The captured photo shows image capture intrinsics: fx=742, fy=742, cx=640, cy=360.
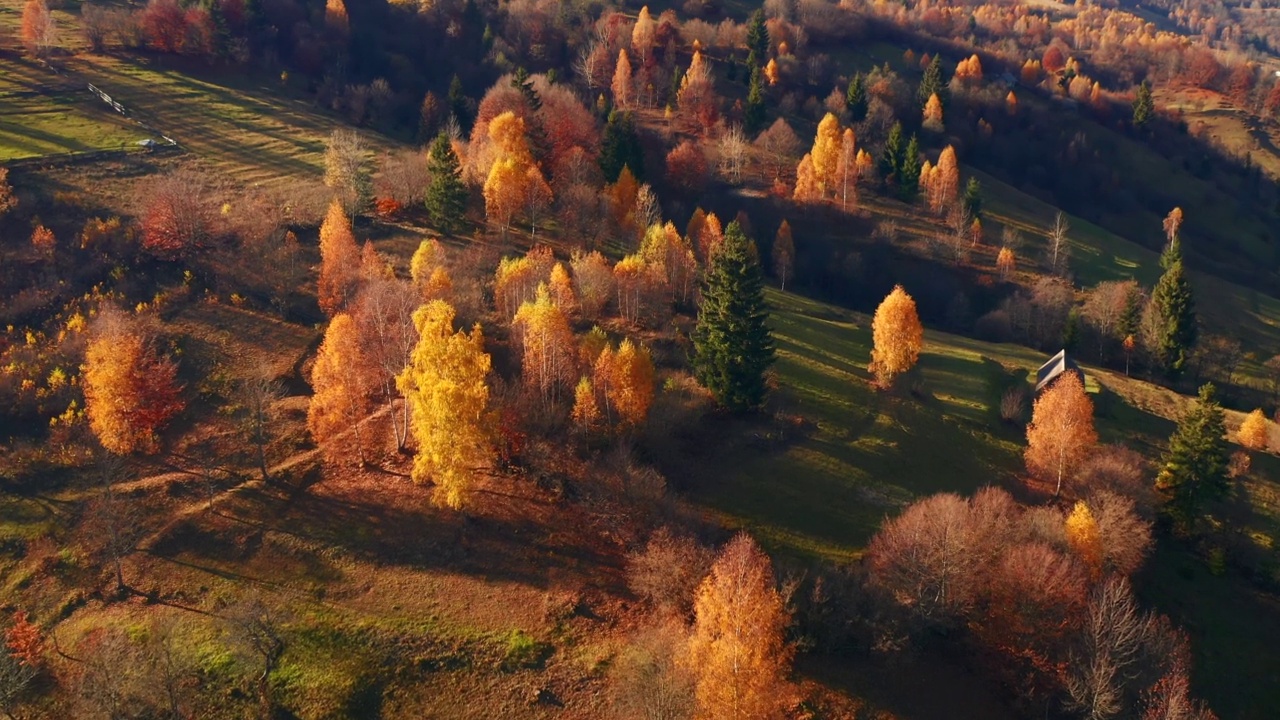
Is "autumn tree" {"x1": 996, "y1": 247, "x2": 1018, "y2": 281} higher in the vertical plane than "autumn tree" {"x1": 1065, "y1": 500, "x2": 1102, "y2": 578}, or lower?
higher

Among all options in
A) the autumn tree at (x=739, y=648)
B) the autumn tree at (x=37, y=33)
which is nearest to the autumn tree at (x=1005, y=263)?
the autumn tree at (x=739, y=648)

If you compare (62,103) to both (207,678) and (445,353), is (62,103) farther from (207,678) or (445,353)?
(207,678)

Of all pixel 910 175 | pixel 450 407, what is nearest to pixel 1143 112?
pixel 910 175

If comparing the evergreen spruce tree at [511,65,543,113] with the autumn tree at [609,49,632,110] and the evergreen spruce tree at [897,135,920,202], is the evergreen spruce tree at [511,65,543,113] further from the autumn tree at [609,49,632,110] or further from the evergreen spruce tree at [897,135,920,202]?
the evergreen spruce tree at [897,135,920,202]

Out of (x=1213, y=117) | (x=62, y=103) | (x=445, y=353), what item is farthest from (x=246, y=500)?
(x=1213, y=117)

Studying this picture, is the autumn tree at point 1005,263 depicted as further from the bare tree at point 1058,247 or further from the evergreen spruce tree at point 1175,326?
the evergreen spruce tree at point 1175,326

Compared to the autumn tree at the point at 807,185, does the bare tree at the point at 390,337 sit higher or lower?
lower

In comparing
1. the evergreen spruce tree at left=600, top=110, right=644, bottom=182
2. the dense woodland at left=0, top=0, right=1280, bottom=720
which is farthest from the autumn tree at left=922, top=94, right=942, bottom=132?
the evergreen spruce tree at left=600, top=110, right=644, bottom=182
